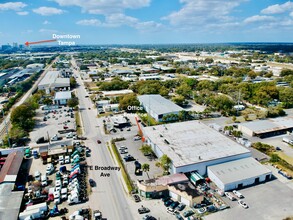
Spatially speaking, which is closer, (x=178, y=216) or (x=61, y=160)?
(x=178, y=216)

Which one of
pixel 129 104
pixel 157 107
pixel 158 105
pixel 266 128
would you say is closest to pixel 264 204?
pixel 266 128

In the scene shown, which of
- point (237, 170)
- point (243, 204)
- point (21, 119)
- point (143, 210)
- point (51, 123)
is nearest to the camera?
point (143, 210)

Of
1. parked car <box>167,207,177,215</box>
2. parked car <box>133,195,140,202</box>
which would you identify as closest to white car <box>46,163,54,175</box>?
parked car <box>133,195,140,202</box>

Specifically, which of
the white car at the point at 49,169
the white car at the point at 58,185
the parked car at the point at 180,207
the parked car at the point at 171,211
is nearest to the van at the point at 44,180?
the white car at the point at 49,169

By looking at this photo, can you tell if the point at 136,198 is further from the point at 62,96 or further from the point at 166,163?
the point at 62,96

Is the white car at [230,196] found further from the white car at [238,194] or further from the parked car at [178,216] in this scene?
the parked car at [178,216]
